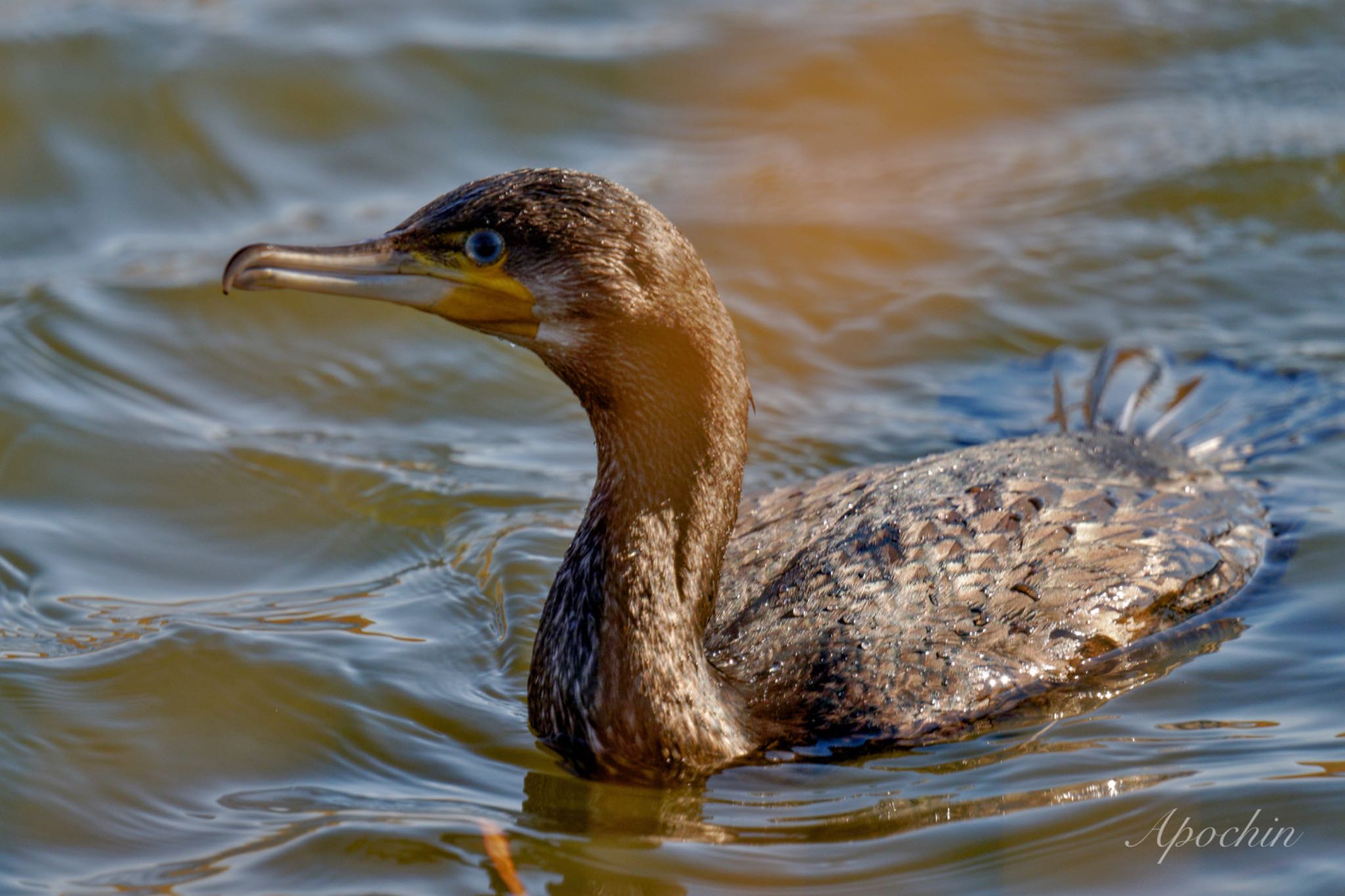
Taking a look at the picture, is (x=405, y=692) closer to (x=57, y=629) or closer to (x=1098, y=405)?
(x=57, y=629)

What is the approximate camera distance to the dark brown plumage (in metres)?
4.24

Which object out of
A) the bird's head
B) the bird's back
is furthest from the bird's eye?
the bird's back

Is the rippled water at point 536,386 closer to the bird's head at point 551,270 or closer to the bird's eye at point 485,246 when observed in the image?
the bird's head at point 551,270

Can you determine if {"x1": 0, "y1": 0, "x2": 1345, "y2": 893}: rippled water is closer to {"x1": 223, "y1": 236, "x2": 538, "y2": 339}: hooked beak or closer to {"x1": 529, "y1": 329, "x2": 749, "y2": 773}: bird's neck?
{"x1": 529, "y1": 329, "x2": 749, "y2": 773}: bird's neck

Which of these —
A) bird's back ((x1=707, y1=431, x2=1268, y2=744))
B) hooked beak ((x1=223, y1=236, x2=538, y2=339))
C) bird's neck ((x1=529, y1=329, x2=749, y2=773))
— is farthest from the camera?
bird's back ((x1=707, y1=431, x2=1268, y2=744))

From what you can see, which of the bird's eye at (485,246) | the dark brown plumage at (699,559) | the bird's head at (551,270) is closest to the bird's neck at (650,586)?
the dark brown plumage at (699,559)

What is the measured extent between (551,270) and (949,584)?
145 centimetres

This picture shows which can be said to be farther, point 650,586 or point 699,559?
point 699,559

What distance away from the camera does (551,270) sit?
423 cm

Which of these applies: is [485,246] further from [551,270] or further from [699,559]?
[699,559]

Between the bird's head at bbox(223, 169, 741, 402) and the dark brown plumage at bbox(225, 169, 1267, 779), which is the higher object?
Answer: the bird's head at bbox(223, 169, 741, 402)

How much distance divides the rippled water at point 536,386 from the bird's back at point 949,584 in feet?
0.52


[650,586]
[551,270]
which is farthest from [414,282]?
[650,586]

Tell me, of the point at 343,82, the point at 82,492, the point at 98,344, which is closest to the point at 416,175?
the point at 343,82
